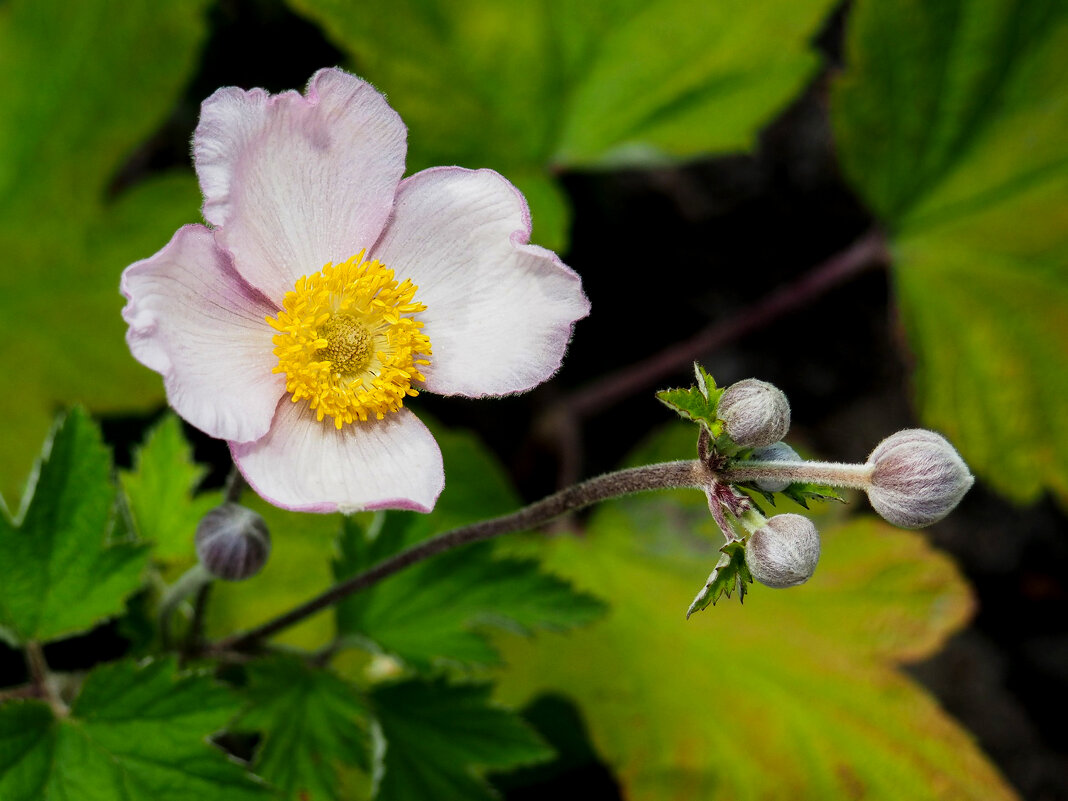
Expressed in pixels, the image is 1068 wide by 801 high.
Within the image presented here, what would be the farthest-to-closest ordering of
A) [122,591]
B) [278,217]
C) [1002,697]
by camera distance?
1. [1002,697]
2. [122,591]
3. [278,217]

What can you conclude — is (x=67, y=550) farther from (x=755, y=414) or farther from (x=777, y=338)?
(x=777, y=338)

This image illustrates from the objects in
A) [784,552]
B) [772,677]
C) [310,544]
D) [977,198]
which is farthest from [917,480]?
[977,198]

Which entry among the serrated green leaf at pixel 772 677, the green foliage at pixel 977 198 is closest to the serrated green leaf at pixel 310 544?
the serrated green leaf at pixel 772 677

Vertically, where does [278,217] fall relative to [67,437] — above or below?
above

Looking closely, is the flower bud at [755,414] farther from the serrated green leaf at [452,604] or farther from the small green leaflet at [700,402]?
the serrated green leaf at [452,604]

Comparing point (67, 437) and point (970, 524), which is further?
point (970, 524)

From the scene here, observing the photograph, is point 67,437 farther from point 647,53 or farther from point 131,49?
point 647,53

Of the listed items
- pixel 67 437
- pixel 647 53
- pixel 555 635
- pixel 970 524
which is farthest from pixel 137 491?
pixel 970 524
